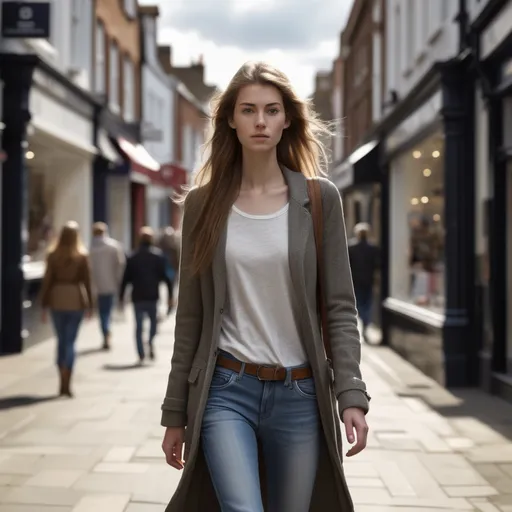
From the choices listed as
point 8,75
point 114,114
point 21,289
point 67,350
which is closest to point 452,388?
point 67,350

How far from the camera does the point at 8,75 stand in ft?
41.5

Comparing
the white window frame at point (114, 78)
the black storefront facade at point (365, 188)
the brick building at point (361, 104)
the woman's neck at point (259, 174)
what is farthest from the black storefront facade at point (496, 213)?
the white window frame at point (114, 78)

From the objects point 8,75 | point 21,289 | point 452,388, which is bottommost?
point 452,388

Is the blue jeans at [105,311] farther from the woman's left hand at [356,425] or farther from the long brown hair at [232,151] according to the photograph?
the woman's left hand at [356,425]

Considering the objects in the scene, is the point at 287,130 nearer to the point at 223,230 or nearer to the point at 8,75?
the point at 223,230

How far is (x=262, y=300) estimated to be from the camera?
106 inches

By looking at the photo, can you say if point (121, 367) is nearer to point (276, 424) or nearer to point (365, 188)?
point (276, 424)

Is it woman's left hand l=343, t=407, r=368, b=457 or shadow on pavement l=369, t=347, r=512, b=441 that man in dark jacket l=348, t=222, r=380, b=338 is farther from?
woman's left hand l=343, t=407, r=368, b=457

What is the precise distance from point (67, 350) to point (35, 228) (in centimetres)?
612

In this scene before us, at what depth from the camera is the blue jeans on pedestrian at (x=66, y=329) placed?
9164 mm

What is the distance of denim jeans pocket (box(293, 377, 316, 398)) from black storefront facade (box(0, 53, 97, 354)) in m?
10.4

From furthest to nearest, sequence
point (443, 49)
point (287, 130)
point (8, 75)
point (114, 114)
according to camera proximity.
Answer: point (114, 114)
point (8, 75)
point (443, 49)
point (287, 130)

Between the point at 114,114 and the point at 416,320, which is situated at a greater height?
the point at 114,114

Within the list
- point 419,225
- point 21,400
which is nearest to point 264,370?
point 21,400
